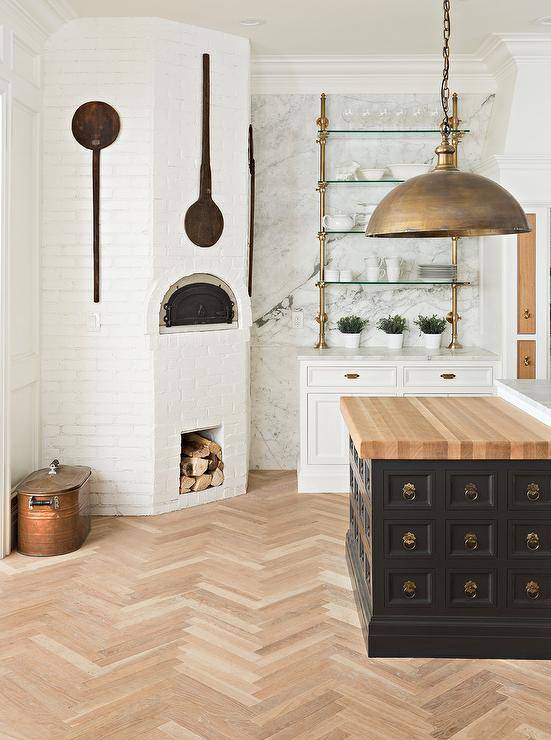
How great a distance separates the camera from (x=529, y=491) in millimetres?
2826

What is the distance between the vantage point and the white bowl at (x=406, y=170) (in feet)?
17.6

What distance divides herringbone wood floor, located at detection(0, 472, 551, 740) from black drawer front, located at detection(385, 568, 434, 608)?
0.22 metres

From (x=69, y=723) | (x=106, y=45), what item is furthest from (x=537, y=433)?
(x=106, y=45)

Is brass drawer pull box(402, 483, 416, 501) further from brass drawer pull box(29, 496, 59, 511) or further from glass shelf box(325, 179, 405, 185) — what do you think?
glass shelf box(325, 179, 405, 185)

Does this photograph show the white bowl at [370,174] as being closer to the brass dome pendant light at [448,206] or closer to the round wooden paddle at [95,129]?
the round wooden paddle at [95,129]

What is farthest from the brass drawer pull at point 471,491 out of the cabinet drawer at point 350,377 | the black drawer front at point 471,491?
the cabinet drawer at point 350,377

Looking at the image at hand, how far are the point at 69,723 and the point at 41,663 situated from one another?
0.45 metres

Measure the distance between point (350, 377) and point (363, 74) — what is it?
2.25 meters

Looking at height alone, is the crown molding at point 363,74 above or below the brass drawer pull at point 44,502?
above

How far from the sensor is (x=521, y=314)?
5.12 meters

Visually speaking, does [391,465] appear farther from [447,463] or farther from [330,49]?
[330,49]

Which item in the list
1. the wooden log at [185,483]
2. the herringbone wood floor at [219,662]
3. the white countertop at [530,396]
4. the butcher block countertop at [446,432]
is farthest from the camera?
the wooden log at [185,483]

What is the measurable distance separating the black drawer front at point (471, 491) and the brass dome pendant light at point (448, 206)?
921mm

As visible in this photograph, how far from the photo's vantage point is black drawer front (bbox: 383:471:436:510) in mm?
2828
